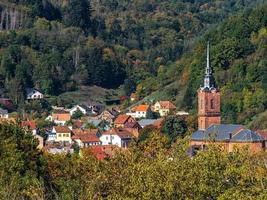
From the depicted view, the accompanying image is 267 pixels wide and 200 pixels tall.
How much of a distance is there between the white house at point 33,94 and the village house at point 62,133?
1856cm

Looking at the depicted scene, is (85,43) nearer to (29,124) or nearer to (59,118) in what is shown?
(59,118)

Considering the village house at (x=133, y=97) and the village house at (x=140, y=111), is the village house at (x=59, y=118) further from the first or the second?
the village house at (x=133, y=97)

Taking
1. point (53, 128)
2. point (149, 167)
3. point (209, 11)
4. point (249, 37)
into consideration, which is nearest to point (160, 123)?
point (53, 128)

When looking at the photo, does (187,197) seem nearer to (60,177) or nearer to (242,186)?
(242,186)

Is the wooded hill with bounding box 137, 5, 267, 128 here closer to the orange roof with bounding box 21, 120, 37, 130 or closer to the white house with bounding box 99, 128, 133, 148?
the white house with bounding box 99, 128, 133, 148

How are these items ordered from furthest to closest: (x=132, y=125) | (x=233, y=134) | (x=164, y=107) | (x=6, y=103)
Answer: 1. (x=6, y=103)
2. (x=164, y=107)
3. (x=132, y=125)
4. (x=233, y=134)

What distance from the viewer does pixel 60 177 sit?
3322 cm

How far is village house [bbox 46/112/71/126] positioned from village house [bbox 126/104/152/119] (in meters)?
5.86

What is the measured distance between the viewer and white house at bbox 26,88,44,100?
9162 centimetres

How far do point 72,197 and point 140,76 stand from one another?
76986 millimetres

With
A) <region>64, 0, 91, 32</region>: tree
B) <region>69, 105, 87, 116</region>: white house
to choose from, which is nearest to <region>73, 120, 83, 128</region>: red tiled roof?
<region>69, 105, 87, 116</region>: white house

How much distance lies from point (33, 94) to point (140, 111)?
43.8 ft

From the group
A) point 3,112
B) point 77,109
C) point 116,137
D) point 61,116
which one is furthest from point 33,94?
point 116,137

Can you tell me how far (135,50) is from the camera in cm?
11781
